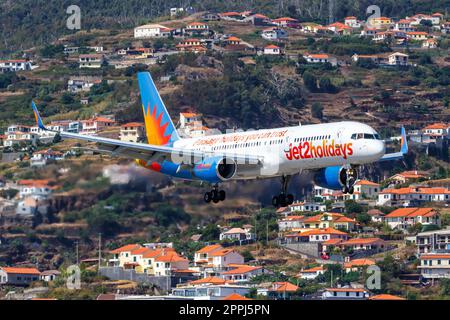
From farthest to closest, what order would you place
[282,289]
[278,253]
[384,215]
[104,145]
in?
[384,215] → [278,253] → [282,289] → [104,145]

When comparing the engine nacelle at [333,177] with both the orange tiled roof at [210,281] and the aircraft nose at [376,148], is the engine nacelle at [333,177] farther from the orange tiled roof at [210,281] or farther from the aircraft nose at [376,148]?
the orange tiled roof at [210,281]

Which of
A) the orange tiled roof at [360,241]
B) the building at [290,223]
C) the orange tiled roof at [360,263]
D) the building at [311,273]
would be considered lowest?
the building at [311,273]

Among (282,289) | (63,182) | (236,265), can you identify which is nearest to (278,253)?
(236,265)

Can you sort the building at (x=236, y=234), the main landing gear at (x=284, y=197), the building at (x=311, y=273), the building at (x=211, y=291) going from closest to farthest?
1. the main landing gear at (x=284, y=197)
2. the building at (x=211, y=291)
3. the building at (x=311, y=273)
4. the building at (x=236, y=234)

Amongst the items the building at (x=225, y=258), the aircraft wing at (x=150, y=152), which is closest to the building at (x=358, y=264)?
the building at (x=225, y=258)

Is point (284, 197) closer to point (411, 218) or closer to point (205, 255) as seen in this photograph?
point (205, 255)

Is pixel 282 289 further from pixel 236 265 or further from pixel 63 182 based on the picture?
pixel 63 182

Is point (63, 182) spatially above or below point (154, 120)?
below
